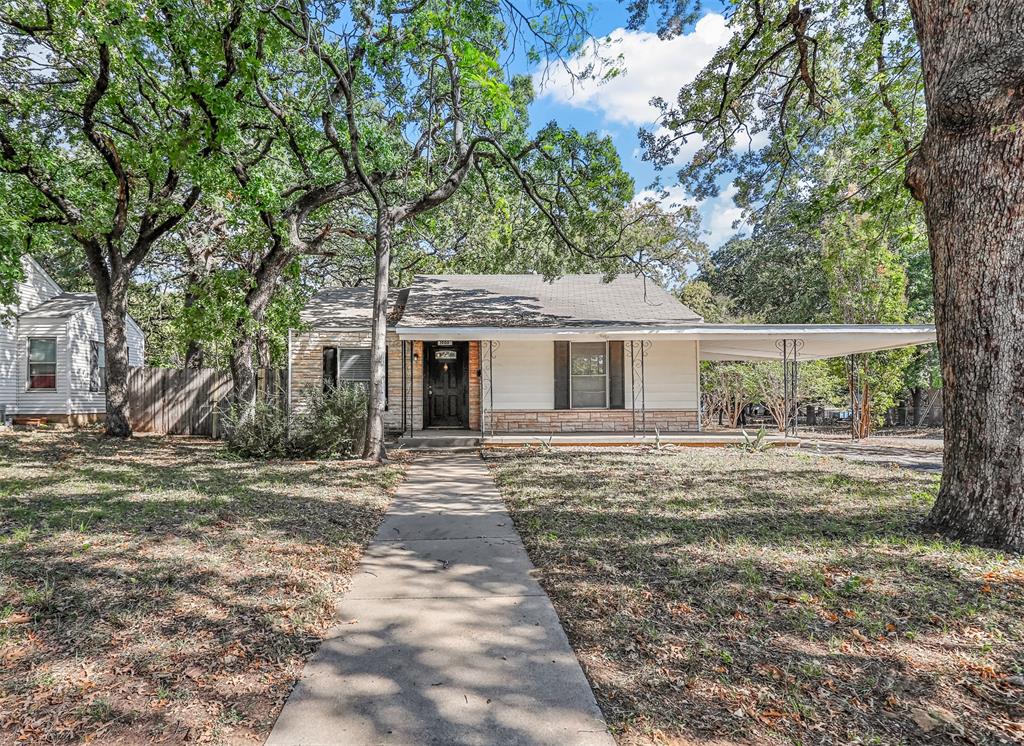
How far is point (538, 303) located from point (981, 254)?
1015 centimetres

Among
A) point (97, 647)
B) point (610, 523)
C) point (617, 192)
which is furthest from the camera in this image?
point (617, 192)

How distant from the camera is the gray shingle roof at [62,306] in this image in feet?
50.7

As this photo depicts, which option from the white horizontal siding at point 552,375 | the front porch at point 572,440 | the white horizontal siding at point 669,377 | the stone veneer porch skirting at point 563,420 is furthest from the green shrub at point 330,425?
the white horizontal siding at point 669,377

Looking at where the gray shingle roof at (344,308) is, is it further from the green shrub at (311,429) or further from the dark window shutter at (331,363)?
the green shrub at (311,429)

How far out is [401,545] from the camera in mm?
4625

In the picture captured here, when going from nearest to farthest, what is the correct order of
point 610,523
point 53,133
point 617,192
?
1. point 610,523
2. point 617,192
3. point 53,133

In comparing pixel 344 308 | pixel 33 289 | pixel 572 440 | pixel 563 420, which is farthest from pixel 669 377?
pixel 33 289

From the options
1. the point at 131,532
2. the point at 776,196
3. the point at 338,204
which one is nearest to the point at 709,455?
the point at 776,196

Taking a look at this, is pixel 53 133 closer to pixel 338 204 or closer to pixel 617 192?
pixel 338 204

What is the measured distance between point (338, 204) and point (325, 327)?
12.4 feet

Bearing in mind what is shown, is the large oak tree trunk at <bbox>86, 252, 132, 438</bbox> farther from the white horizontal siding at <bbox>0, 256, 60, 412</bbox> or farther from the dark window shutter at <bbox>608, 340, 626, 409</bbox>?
the dark window shutter at <bbox>608, 340, 626, 409</bbox>

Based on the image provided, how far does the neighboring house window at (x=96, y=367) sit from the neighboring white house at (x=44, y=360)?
199mm

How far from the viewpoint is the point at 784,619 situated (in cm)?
301

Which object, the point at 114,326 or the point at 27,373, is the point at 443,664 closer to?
the point at 114,326
